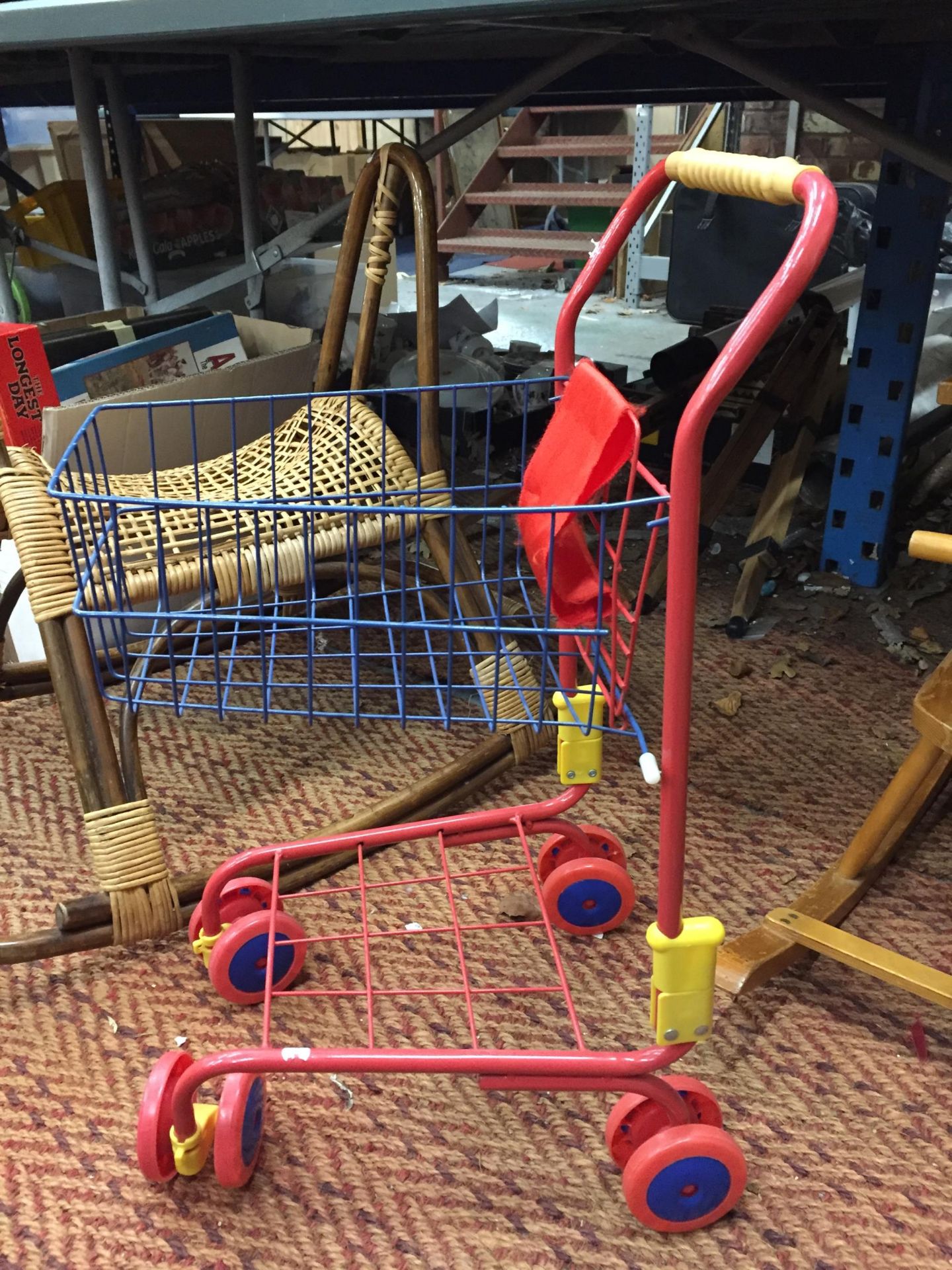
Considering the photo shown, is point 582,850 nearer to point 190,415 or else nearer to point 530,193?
point 190,415

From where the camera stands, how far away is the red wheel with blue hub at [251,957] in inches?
37.0

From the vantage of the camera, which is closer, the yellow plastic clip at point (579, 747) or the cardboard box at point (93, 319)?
the yellow plastic clip at point (579, 747)

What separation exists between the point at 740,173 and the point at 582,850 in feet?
2.23

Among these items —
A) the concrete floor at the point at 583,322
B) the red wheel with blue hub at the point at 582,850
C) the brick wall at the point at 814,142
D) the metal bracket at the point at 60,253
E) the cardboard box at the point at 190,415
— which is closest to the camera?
the red wheel with blue hub at the point at 582,850

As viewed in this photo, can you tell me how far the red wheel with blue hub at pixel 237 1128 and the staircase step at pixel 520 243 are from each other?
144 inches

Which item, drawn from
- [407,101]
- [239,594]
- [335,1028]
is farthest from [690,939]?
[407,101]

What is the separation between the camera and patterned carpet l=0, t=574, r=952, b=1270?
2.48 ft

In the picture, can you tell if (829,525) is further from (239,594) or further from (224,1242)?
(224,1242)

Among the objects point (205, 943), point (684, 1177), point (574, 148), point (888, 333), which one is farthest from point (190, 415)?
point (574, 148)

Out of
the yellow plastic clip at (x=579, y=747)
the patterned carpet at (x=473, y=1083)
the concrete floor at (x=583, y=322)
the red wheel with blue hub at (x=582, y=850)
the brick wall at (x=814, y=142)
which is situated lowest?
the patterned carpet at (x=473, y=1083)

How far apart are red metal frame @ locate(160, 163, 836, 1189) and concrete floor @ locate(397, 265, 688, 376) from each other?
234cm

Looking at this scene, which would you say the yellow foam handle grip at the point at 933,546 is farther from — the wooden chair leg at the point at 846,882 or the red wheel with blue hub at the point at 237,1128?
the red wheel with blue hub at the point at 237,1128

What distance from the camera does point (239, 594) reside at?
0.93 meters

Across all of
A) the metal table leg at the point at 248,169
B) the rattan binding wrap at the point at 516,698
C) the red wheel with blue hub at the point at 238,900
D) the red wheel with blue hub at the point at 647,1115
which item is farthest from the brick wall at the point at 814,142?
the red wheel with blue hub at the point at 647,1115
